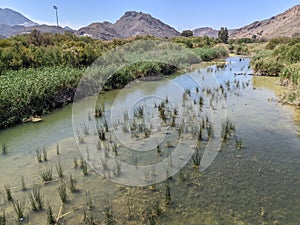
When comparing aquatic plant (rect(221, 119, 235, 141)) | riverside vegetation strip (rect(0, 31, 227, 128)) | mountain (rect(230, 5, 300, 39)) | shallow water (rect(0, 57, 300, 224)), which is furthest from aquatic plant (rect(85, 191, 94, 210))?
mountain (rect(230, 5, 300, 39))

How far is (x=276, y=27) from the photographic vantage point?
430 feet

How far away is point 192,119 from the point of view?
33.3ft

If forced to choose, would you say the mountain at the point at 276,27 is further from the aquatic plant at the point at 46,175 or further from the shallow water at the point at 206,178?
the aquatic plant at the point at 46,175

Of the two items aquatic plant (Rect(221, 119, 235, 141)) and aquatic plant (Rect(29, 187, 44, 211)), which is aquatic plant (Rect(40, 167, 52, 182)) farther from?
aquatic plant (Rect(221, 119, 235, 141))

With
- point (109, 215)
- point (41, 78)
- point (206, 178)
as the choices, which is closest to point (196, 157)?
point (206, 178)

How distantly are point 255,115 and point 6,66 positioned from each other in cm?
1430

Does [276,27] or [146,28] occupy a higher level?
[146,28]

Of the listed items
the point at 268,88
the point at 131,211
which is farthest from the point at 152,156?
the point at 268,88

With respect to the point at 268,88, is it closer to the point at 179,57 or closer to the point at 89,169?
the point at 179,57

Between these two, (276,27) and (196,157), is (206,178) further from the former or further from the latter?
(276,27)

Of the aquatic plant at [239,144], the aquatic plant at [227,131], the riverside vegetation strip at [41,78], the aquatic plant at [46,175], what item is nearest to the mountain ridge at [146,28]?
the riverside vegetation strip at [41,78]

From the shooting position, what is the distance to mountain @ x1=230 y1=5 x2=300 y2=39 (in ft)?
353

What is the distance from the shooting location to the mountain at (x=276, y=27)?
108m

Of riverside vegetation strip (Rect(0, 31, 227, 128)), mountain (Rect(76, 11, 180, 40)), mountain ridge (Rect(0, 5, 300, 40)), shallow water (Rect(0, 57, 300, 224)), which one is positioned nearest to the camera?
shallow water (Rect(0, 57, 300, 224))
